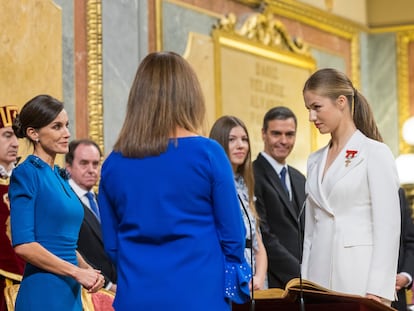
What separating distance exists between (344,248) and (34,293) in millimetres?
1269

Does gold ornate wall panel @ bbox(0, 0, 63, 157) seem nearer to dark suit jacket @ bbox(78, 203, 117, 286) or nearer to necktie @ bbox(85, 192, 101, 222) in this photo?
necktie @ bbox(85, 192, 101, 222)

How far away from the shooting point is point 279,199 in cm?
677

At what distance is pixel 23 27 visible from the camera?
279 inches

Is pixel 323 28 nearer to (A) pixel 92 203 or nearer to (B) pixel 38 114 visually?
(A) pixel 92 203

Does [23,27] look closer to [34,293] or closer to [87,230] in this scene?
[87,230]

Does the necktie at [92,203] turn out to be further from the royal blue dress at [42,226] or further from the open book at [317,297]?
the open book at [317,297]

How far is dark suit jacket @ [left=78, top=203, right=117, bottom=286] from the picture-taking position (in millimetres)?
6199

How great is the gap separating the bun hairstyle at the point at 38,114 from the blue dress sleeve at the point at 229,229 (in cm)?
137

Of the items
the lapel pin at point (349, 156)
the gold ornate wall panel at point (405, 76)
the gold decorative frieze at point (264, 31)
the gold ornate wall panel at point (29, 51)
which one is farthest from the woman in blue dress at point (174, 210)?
the gold ornate wall panel at point (405, 76)

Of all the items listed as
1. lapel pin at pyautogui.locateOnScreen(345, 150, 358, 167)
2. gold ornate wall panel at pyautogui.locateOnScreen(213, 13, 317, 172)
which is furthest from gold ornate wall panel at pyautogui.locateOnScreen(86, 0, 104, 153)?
lapel pin at pyautogui.locateOnScreen(345, 150, 358, 167)

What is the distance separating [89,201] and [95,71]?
60.0 inches

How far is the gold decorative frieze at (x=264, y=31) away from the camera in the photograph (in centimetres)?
957

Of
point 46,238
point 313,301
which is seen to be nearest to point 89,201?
point 46,238

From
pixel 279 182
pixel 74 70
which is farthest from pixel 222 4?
pixel 279 182
